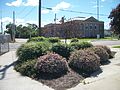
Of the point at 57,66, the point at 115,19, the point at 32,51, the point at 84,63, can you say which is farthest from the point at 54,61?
the point at 115,19

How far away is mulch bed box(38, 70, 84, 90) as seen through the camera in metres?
8.48

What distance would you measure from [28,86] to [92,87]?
2.45 m

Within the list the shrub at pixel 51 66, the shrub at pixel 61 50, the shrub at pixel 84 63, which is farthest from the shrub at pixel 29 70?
the shrub at pixel 61 50

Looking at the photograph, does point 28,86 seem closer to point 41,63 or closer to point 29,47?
point 41,63

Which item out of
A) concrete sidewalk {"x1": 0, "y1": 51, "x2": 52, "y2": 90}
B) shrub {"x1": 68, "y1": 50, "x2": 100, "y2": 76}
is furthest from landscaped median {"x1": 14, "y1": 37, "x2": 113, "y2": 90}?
concrete sidewalk {"x1": 0, "y1": 51, "x2": 52, "y2": 90}

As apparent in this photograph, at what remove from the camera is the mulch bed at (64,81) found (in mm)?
8484

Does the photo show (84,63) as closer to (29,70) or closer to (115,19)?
(29,70)

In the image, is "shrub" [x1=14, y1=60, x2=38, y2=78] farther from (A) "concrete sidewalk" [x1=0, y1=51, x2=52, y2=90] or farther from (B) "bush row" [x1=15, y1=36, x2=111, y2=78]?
(A) "concrete sidewalk" [x1=0, y1=51, x2=52, y2=90]

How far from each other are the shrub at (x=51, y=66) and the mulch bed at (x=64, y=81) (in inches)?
17.4

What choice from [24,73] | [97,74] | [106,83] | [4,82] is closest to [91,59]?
[97,74]

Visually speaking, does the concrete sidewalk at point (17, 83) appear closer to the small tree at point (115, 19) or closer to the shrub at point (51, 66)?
the shrub at point (51, 66)

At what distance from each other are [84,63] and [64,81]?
2064 millimetres

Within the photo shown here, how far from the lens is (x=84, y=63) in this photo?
421 inches

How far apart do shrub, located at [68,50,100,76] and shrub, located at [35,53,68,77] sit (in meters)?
0.83
